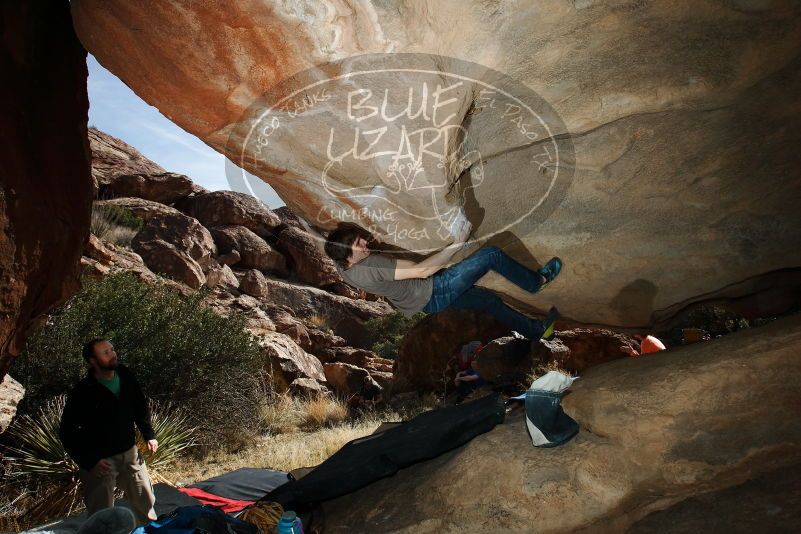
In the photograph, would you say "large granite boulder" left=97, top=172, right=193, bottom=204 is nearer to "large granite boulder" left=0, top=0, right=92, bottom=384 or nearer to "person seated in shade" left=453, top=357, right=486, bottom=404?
"person seated in shade" left=453, top=357, right=486, bottom=404

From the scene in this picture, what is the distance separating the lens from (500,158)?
4.13 meters

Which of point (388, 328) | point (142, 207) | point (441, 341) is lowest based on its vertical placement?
point (388, 328)

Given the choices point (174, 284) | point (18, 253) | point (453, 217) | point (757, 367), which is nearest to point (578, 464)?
point (757, 367)

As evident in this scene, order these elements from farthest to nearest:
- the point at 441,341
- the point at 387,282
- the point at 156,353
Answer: the point at 441,341 → the point at 156,353 → the point at 387,282

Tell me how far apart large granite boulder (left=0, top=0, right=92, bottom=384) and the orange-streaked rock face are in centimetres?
40

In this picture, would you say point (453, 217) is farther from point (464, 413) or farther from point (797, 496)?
point (797, 496)

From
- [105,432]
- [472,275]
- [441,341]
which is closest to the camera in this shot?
[105,432]

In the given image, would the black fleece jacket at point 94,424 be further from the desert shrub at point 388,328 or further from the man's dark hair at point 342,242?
the desert shrub at point 388,328

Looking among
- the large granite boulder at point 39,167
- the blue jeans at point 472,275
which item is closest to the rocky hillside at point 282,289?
the blue jeans at point 472,275

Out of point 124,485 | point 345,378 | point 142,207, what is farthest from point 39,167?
point 142,207

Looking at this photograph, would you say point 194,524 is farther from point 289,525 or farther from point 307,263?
point 307,263

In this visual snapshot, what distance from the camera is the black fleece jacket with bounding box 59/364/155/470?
380cm

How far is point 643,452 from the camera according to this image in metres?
2.70

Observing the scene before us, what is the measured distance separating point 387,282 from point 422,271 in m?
0.40
